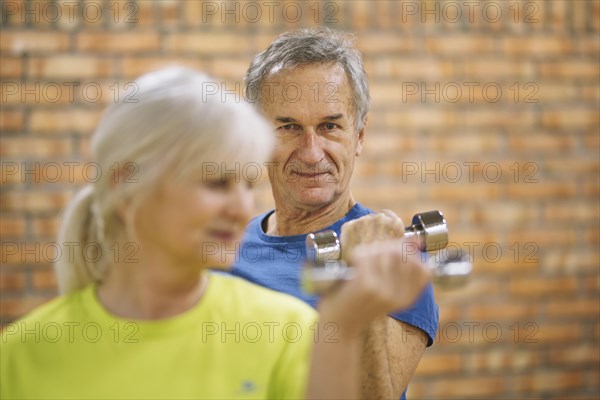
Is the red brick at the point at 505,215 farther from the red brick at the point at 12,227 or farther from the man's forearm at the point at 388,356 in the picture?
the red brick at the point at 12,227

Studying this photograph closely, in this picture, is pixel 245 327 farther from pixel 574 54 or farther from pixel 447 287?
pixel 574 54

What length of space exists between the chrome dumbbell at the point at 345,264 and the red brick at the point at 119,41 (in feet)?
4.88

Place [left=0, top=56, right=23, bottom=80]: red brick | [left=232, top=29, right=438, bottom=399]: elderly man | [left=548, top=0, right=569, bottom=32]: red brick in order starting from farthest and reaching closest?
[left=548, top=0, right=569, bottom=32]: red brick
[left=0, top=56, right=23, bottom=80]: red brick
[left=232, top=29, right=438, bottom=399]: elderly man

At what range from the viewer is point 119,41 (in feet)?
8.01

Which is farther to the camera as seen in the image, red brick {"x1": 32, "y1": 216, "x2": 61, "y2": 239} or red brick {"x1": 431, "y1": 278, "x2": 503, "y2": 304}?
red brick {"x1": 431, "y1": 278, "x2": 503, "y2": 304}

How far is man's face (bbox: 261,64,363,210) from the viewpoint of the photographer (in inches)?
58.2

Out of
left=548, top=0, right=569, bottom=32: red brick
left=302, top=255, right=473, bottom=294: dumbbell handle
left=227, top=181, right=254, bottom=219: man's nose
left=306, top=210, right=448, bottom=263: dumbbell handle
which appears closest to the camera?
left=302, top=255, right=473, bottom=294: dumbbell handle

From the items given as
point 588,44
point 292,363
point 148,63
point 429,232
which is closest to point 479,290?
point 588,44

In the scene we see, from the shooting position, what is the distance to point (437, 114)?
A: 2.64m

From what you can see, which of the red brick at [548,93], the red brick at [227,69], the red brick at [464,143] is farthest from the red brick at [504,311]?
the red brick at [227,69]

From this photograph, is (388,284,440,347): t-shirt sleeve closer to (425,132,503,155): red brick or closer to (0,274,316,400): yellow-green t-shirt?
(0,274,316,400): yellow-green t-shirt

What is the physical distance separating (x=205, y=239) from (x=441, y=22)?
194 cm

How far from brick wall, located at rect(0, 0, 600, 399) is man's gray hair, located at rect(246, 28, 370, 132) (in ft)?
3.08

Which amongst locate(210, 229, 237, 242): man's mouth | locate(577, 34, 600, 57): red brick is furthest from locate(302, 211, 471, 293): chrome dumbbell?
locate(577, 34, 600, 57): red brick
